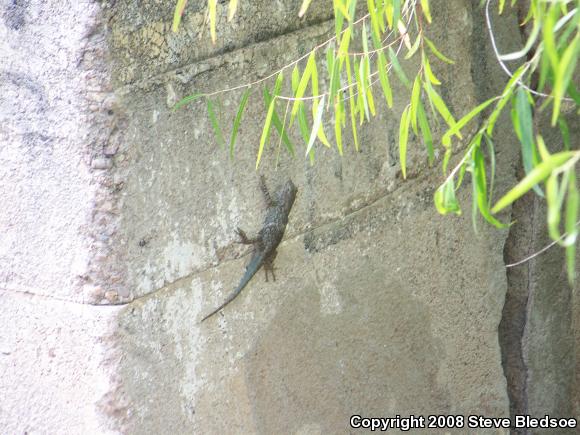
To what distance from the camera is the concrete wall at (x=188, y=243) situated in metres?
1.58

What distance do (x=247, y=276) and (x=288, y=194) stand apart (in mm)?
213

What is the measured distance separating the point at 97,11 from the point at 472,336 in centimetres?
144

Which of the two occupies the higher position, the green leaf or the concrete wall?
the green leaf

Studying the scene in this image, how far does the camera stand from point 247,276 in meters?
1.84

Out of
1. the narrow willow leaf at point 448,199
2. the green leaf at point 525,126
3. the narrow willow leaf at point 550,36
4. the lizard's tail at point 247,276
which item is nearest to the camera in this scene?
the narrow willow leaf at point 550,36

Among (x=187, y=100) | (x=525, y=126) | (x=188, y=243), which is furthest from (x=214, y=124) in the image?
(x=525, y=126)

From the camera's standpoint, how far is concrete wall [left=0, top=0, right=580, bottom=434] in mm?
1580

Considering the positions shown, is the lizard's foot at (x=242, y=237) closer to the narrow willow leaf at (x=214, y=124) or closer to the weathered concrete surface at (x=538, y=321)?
the narrow willow leaf at (x=214, y=124)

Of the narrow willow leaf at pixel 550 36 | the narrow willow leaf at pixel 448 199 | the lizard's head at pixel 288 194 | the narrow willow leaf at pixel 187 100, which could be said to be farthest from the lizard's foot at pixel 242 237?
the narrow willow leaf at pixel 550 36

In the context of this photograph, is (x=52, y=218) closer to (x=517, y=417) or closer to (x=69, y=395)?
(x=69, y=395)

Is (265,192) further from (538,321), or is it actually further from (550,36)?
(538,321)

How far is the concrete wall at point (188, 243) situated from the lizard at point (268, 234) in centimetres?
2

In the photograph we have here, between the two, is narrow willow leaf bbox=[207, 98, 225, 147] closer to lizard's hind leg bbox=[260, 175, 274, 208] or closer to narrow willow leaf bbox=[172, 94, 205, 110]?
narrow willow leaf bbox=[172, 94, 205, 110]

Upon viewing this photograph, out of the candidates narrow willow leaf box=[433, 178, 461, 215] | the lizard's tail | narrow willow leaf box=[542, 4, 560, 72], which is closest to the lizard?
the lizard's tail
